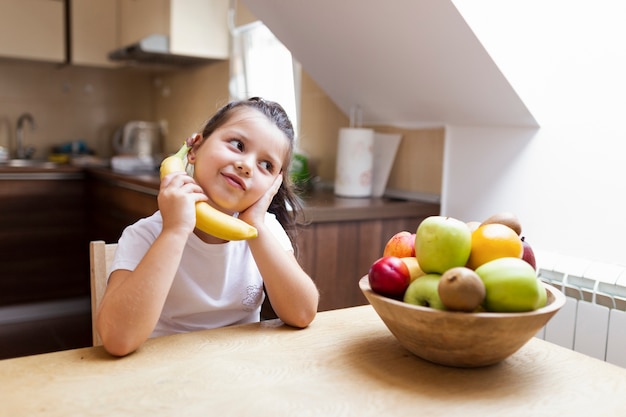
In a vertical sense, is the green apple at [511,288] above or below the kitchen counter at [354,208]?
above

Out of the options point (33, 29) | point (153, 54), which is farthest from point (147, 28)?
point (33, 29)

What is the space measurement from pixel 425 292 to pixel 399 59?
1210 millimetres

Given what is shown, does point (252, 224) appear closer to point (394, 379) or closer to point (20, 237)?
point (394, 379)

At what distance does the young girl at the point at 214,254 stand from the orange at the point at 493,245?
1.01 feet

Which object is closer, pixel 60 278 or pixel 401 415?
pixel 401 415

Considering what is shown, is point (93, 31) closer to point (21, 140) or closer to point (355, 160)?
point (21, 140)

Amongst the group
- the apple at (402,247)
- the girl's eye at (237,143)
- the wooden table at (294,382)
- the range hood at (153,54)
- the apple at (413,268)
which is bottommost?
the wooden table at (294,382)

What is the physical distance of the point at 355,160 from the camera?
87.3 inches

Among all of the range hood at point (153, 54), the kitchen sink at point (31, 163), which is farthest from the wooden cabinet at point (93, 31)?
the kitchen sink at point (31, 163)

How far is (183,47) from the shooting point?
311cm

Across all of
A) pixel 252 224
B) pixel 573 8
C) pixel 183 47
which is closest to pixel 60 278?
pixel 183 47

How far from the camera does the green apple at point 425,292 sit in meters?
0.78

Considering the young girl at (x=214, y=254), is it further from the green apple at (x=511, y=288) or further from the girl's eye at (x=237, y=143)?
the green apple at (x=511, y=288)

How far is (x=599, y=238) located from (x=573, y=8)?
63 cm
